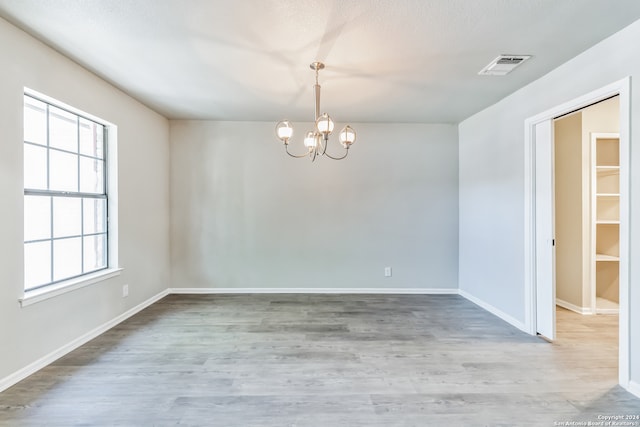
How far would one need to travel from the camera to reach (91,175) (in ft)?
10.7

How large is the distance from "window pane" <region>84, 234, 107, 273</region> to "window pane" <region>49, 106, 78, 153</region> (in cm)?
93

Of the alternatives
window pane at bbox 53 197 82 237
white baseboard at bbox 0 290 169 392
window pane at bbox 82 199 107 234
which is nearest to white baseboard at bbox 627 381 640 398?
white baseboard at bbox 0 290 169 392

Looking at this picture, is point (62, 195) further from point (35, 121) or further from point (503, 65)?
point (503, 65)

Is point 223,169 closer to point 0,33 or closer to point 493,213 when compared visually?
point 0,33

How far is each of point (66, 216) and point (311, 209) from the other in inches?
114

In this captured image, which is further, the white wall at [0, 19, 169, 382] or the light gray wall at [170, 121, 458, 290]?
the light gray wall at [170, 121, 458, 290]

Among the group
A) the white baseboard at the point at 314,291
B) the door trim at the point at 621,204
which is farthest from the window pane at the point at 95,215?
the door trim at the point at 621,204

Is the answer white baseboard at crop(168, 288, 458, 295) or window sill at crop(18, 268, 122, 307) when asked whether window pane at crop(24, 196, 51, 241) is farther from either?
white baseboard at crop(168, 288, 458, 295)

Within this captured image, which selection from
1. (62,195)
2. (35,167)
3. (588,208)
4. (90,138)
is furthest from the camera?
(588,208)

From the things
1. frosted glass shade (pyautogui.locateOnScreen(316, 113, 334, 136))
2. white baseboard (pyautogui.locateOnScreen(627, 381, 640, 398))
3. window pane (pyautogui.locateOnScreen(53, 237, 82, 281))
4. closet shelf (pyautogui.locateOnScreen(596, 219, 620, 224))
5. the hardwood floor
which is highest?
frosted glass shade (pyautogui.locateOnScreen(316, 113, 334, 136))

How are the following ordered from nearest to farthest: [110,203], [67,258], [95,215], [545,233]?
[67,258], [545,233], [95,215], [110,203]

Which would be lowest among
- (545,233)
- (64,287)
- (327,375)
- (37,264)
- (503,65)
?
(327,375)

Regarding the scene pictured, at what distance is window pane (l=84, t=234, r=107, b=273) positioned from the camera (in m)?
3.17

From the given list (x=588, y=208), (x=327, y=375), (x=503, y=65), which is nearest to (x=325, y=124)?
(x=503, y=65)
